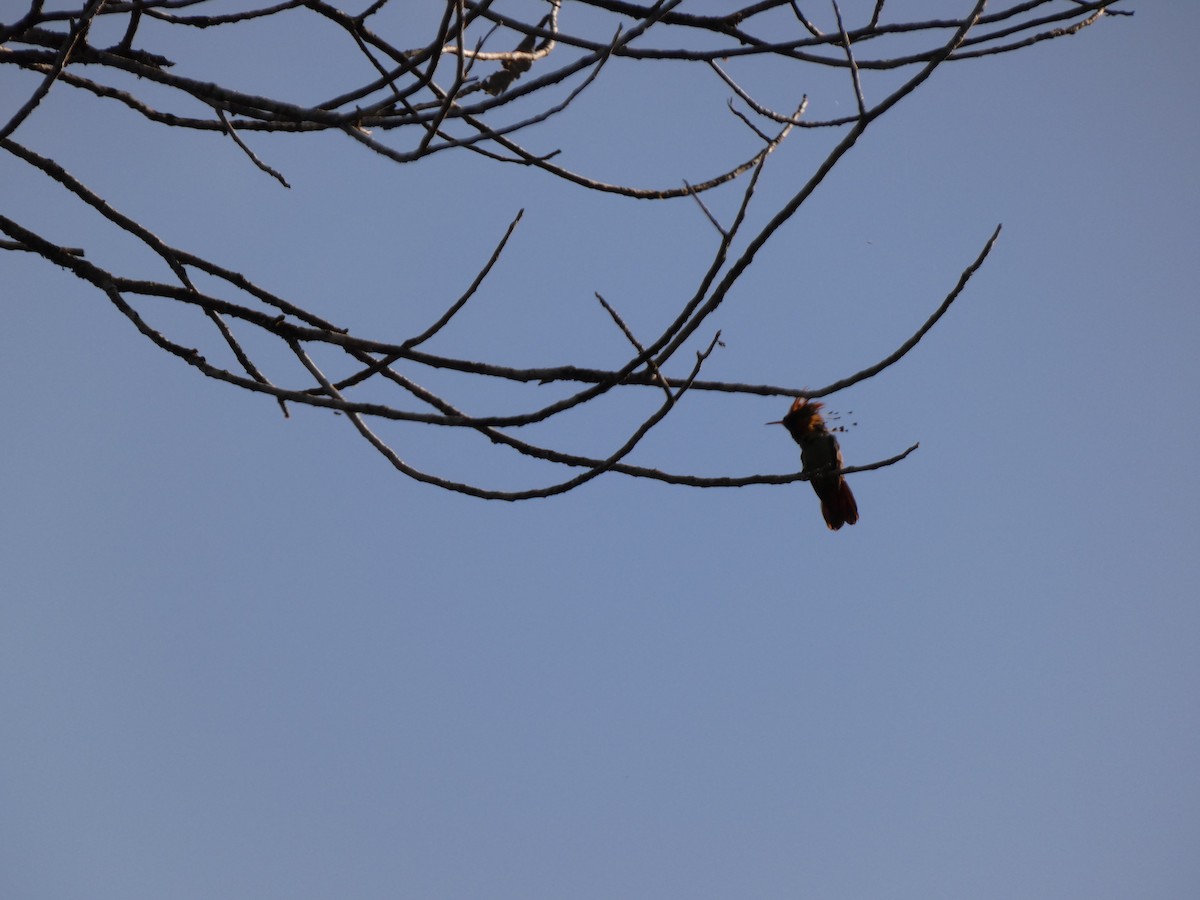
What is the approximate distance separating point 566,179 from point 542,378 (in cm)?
83

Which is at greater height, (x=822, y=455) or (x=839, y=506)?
(x=822, y=455)

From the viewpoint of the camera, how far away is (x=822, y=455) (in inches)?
221

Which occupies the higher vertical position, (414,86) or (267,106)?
(267,106)

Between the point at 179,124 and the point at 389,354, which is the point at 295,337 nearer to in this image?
the point at 389,354

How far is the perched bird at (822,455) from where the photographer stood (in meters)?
5.50

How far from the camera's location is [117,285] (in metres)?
A: 2.63

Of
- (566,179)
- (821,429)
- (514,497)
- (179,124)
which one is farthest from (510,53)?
(821,429)

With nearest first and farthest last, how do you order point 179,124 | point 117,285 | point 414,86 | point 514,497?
1. point 414,86
2. point 514,497
3. point 117,285
4. point 179,124

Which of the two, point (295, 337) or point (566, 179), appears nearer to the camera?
point (295, 337)

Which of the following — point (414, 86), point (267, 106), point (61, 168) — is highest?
point (61, 168)

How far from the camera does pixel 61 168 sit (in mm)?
2801

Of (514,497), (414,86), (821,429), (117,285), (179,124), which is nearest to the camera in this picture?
(414,86)

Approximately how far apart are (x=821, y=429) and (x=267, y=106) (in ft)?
11.9

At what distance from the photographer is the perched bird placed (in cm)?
550
